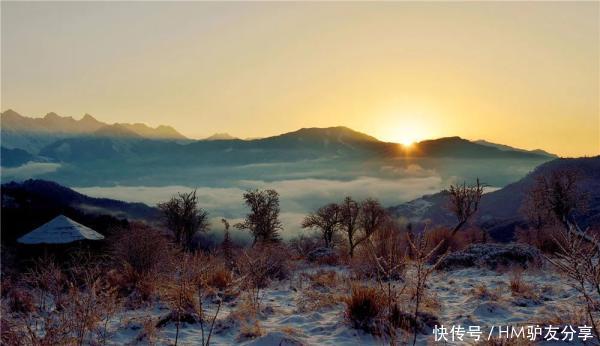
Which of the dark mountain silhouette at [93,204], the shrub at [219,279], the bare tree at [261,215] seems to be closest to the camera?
the shrub at [219,279]

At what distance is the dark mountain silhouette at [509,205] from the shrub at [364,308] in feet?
205

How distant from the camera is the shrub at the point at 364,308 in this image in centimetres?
718

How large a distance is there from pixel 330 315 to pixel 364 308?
3.81ft

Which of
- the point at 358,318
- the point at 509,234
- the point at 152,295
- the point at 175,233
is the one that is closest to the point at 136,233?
the point at 152,295

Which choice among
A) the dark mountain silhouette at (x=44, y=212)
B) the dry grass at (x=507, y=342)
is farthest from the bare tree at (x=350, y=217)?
the dry grass at (x=507, y=342)

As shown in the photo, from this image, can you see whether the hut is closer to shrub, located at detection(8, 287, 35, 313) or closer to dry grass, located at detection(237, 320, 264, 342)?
shrub, located at detection(8, 287, 35, 313)

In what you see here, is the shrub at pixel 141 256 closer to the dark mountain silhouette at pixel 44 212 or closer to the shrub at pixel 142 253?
the shrub at pixel 142 253

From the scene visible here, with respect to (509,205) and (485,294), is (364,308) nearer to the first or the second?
(485,294)

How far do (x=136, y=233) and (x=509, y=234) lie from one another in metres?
90.3

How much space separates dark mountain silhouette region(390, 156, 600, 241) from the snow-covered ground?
5960cm

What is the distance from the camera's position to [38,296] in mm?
11523

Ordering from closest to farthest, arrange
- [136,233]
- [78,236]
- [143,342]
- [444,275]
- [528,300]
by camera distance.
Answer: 1. [143,342]
2. [528,300]
3. [444,275]
4. [136,233]
5. [78,236]

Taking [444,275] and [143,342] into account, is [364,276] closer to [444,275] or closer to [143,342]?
[444,275]

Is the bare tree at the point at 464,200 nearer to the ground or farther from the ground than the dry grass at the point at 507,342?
farther from the ground
